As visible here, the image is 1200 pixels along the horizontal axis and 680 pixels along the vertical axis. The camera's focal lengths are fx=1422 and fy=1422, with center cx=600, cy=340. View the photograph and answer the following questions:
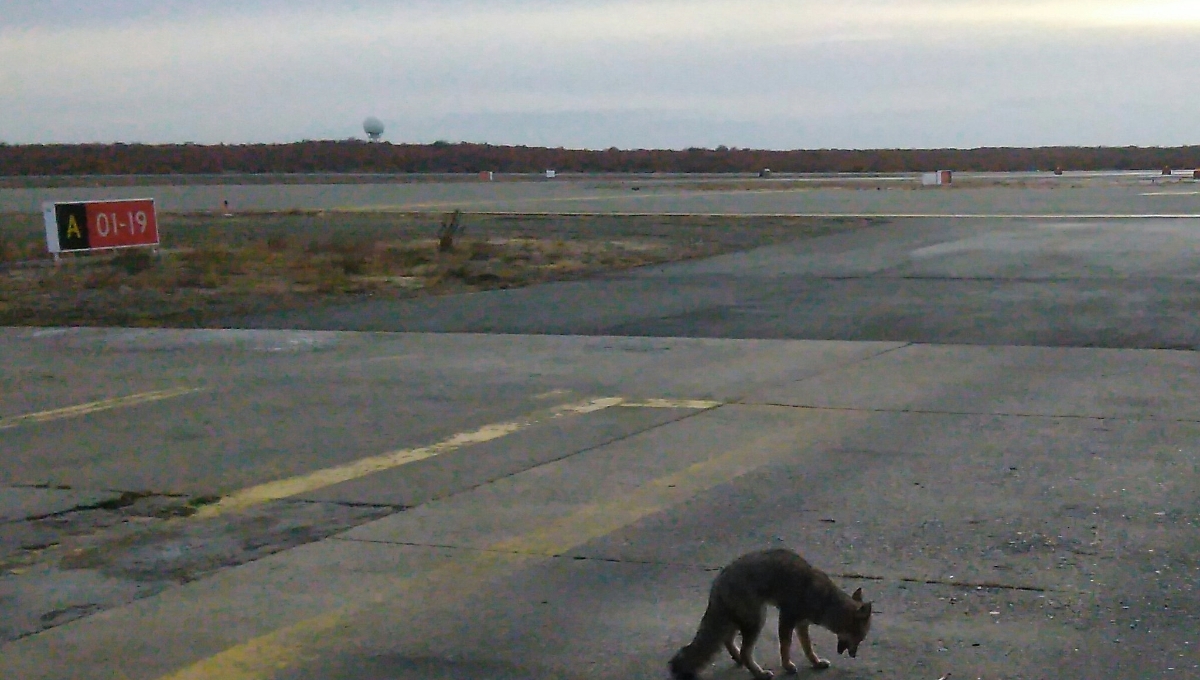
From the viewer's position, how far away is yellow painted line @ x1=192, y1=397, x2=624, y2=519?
782 centimetres

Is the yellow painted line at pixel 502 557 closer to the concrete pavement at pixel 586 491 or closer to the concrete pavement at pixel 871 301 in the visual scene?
the concrete pavement at pixel 586 491

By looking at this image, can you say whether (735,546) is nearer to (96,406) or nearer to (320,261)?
(96,406)

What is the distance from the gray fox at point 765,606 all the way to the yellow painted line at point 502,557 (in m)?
1.51

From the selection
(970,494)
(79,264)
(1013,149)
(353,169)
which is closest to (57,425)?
(970,494)

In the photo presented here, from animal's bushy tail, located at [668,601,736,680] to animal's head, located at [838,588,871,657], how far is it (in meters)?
0.40

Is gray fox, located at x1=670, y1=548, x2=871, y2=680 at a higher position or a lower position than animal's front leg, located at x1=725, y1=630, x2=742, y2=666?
higher

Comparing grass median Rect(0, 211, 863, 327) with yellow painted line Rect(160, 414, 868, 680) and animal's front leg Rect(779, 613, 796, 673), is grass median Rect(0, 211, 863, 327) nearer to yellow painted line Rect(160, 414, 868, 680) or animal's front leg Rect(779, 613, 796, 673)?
yellow painted line Rect(160, 414, 868, 680)

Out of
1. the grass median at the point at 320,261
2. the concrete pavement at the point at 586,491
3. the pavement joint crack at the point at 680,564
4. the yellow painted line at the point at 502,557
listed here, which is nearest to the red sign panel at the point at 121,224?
the grass median at the point at 320,261

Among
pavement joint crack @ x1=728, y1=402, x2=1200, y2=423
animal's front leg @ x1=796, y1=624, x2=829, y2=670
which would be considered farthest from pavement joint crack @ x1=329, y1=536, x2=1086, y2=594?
pavement joint crack @ x1=728, y1=402, x2=1200, y2=423

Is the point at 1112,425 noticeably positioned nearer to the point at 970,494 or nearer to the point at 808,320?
the point at 970,494

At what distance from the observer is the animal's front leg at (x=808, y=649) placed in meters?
4.93

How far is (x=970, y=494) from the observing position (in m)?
7.53

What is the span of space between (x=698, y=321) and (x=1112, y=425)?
664cm

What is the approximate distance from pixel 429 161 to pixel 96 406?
12433 cm
